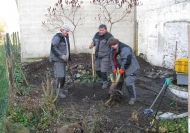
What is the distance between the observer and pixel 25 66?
10.2 metres

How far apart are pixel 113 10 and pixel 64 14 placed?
202cm

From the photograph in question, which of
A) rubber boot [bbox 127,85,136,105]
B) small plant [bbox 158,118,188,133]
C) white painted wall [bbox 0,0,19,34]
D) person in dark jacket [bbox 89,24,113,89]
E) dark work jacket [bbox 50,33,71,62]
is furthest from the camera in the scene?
white painted wall [bbox 0,0,19,34]

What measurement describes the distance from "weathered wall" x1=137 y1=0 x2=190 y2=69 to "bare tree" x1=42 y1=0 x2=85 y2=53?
2453 mm

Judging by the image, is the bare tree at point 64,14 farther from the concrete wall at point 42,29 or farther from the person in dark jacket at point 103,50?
the person in dark jacket at point 103,50

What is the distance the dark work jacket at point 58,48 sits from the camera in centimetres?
609

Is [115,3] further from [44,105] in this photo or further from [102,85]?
[44,105]

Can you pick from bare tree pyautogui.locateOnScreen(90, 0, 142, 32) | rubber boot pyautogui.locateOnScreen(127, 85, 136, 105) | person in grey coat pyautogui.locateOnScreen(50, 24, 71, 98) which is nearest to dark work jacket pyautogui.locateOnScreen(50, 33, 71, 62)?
person in grey coat pyautogui.locateOnScreen(50, 24, 71, 98)

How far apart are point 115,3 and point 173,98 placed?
601 cm

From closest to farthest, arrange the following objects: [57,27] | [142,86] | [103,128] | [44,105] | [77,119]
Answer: [103,128] < [77,119] < [44,105] < [142,86] < [57,27]

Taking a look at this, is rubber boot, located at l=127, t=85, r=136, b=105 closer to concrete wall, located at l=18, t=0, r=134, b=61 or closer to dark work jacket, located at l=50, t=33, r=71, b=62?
dark work jacket, located at l=50, t=33, r=71, b=62

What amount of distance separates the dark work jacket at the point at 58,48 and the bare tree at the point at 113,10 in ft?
16.2

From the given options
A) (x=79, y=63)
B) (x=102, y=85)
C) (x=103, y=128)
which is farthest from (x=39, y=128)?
(x=79, y=63)

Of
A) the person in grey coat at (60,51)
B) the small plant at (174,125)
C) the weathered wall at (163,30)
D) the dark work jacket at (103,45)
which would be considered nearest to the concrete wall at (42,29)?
the weathered wall at (163,30)

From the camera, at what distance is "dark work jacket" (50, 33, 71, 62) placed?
6.09m
